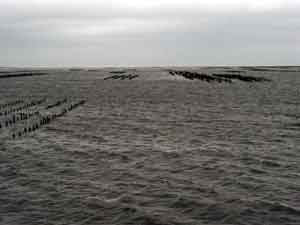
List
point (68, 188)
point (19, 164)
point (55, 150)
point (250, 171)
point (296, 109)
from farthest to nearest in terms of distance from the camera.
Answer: point (296, 109) → point (55, 150) → point (19, 164) → point (250, 171) → point (68, 188)

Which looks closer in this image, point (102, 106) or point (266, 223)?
point (266, 223)

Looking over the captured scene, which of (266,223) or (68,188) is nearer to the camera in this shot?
(266,223)

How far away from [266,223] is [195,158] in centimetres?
929

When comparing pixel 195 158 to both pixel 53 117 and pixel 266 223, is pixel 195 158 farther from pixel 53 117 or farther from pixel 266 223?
pixel 53 117

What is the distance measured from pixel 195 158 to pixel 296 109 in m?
29.3

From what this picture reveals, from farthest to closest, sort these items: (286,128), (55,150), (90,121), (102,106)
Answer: (102,106) → (90,121) → (286,128) → (55,150)

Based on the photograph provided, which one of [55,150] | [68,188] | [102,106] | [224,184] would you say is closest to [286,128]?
[224,184]

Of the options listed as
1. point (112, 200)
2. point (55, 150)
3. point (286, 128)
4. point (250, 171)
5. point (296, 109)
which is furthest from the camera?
point (296, 109)

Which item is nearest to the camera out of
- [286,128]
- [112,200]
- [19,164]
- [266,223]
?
[266,223]

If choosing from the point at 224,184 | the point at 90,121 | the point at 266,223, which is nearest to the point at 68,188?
the point at 224,184

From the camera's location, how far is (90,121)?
38500 millimetres

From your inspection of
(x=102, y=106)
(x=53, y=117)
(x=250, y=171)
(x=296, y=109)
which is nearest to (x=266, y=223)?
(x=250, y=171)

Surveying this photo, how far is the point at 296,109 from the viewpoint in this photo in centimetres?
4734

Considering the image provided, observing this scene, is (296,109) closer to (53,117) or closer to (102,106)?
(102,106)
